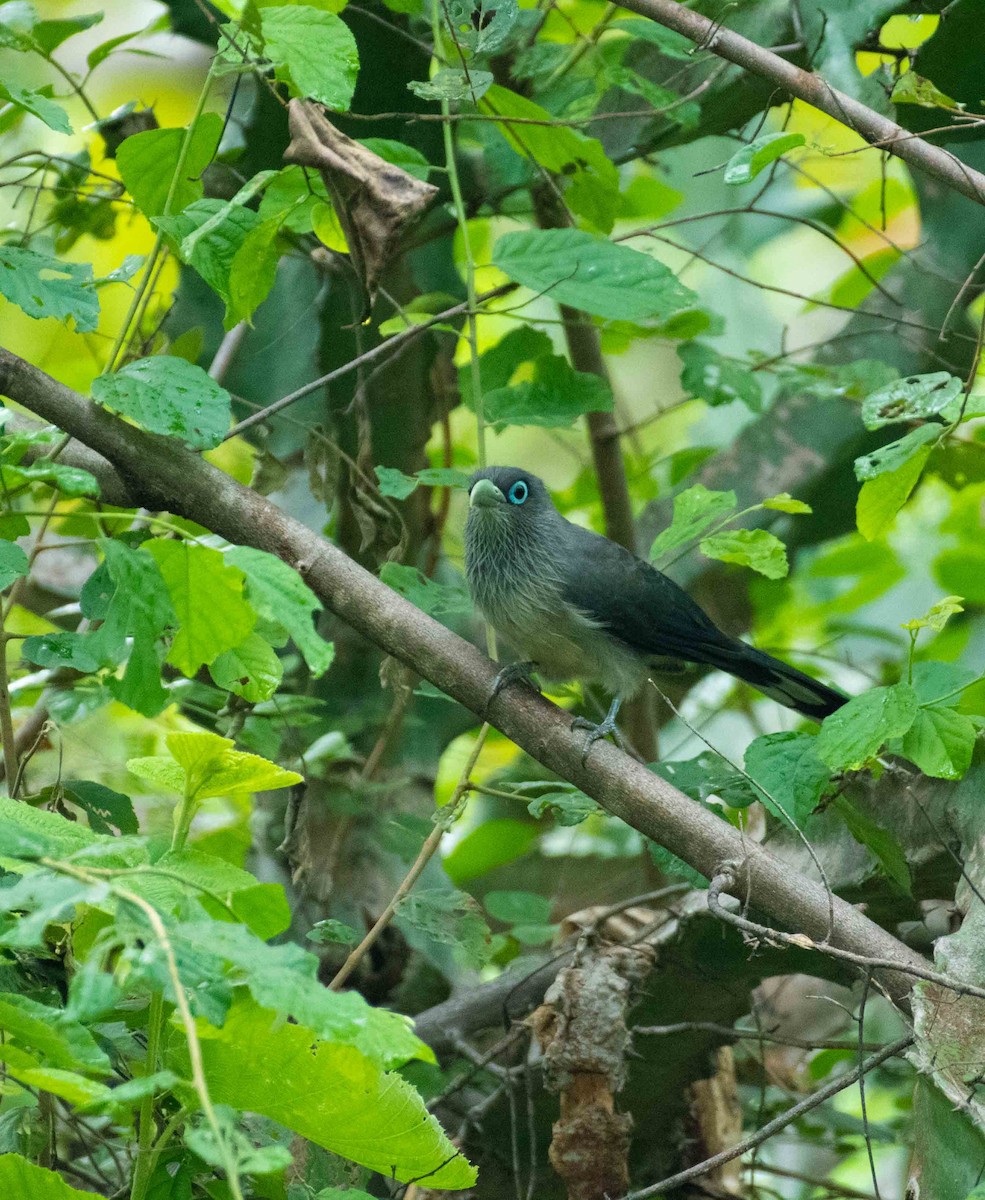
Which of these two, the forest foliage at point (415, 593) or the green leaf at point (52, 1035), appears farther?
the forest foliage at point (415, 593)

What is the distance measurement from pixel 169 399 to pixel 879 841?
172cm

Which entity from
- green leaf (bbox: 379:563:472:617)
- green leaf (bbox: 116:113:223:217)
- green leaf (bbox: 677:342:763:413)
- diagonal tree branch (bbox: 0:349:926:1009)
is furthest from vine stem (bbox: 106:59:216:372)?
green leaf (bbox: 677:342:763:413)

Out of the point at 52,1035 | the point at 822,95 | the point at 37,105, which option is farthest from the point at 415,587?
the point at 52,1035

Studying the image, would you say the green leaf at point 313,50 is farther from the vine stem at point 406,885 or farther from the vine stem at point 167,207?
the vine stem at point 406,885

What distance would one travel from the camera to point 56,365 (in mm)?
4512

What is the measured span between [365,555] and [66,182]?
152 cm

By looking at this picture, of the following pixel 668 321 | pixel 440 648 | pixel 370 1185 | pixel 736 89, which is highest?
pixel 736 89

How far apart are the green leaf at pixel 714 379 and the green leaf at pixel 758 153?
1335mm

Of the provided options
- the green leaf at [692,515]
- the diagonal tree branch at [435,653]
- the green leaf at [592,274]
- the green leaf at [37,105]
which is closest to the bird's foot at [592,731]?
the diagonal tree branch at [435,653]

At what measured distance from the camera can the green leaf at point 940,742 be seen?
7.33 ft

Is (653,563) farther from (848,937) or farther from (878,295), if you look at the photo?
(878,295)

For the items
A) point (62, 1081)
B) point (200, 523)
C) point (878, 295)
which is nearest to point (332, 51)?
point (200, 523)

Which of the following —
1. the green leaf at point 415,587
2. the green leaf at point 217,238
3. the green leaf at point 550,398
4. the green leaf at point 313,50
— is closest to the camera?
the green leaf at point 313,50

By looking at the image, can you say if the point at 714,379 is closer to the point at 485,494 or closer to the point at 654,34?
the point at 485,494
